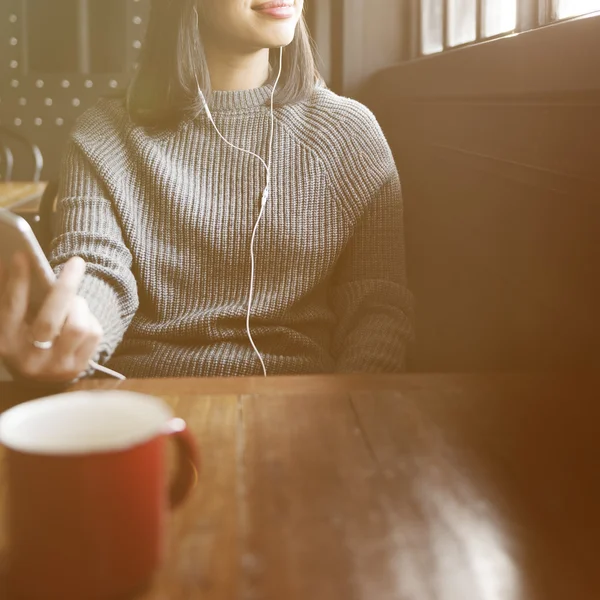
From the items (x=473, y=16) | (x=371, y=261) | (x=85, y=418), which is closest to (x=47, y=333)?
(x=85, y=418)

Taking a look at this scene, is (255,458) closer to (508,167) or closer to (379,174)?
(379,174)

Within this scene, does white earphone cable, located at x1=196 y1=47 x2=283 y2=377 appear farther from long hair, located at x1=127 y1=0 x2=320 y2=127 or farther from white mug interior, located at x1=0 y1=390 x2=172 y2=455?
white mug interior, located at x1=0 y1=390 x2=172 y2=455

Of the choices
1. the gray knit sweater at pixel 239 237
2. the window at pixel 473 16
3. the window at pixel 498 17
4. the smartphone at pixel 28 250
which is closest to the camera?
the smartphone at pixel 28 250

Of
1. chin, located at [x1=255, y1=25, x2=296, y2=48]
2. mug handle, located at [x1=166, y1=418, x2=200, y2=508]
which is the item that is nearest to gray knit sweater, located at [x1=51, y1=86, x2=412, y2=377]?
chin, located at [x1=255, y1=25, x2=296, y2=48]

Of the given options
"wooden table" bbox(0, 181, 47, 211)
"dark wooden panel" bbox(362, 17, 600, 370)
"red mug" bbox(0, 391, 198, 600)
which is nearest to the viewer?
"red mug" bbox(0, 391, 198, 600)

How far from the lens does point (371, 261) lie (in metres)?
1.29

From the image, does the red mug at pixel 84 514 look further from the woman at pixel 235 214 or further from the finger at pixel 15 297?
the woman at pixel 235 214

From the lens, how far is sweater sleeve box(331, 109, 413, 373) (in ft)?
4.00

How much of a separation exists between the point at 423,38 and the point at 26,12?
7.74 feet

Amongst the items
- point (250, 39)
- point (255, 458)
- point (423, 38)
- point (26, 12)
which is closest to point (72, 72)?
point (26, 12)

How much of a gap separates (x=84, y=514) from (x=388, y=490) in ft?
0.77

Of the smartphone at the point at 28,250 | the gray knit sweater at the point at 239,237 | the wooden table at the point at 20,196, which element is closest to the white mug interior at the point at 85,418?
the smartphone at the point at 28,250

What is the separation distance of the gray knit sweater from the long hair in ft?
0.09

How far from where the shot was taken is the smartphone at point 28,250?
0.68 metres
